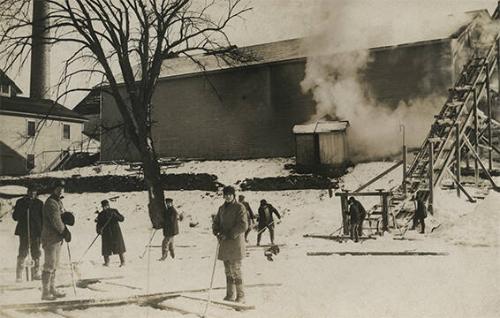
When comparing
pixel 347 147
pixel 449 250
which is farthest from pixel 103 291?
pixel 347 147

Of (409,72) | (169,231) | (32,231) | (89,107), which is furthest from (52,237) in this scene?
(89,107)

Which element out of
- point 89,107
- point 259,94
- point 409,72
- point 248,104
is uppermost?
point 89,107

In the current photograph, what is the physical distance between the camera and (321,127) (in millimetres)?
18422

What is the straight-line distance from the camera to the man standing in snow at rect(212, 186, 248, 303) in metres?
6.68

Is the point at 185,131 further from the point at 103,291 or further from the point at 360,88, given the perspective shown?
the point at 103,291

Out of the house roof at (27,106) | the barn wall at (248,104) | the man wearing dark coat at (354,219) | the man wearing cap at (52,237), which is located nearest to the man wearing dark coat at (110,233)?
the man wearing cap at (52,237)

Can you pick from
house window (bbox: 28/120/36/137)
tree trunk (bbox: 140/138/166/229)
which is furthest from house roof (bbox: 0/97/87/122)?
tree trunk (bbox: 140/138/166/229)

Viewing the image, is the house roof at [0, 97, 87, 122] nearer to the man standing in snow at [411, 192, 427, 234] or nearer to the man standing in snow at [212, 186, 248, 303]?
the man standing in snow at [212, 186, 248, 303]

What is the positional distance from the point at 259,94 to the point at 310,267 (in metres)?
13.3

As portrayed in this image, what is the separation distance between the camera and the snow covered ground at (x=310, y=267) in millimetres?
6824

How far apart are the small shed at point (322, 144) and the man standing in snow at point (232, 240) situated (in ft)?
35.2

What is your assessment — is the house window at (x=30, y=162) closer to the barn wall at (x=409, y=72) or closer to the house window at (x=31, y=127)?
the house window at (x=31, y=127)

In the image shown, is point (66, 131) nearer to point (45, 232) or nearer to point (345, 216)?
point (345, 216)

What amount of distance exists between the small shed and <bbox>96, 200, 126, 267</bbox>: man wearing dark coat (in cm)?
884
